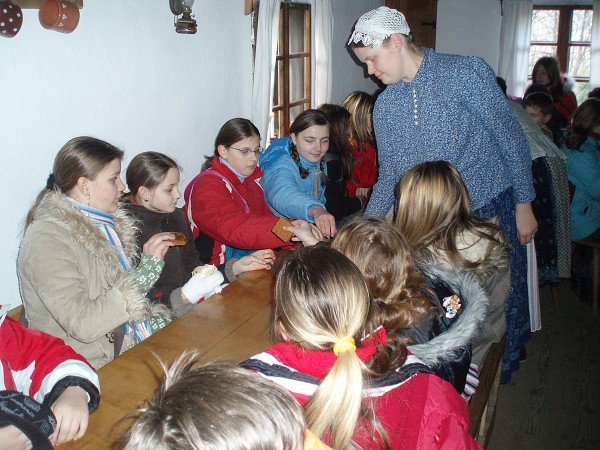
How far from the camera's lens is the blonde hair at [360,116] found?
409 cm

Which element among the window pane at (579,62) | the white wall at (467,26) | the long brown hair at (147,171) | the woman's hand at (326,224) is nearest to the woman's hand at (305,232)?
the woman's hand at (326,224)

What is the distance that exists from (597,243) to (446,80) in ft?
6.98

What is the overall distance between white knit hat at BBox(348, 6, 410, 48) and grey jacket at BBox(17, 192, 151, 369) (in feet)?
4.01

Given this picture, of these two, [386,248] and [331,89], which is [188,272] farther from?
[331,89]

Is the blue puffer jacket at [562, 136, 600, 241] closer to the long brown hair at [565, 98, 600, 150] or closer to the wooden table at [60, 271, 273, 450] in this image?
the long brown hair at [565, 98, 600, 150]

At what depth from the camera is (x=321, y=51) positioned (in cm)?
457

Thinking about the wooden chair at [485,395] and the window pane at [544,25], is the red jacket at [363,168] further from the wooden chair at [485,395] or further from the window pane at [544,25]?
the window pane at [544,25]

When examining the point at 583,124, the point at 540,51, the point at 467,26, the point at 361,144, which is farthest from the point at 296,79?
the point at 540,51

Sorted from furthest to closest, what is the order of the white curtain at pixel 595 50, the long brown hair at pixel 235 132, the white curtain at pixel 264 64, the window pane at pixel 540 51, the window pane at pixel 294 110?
the window pane at pixel 540 51
the white curtain at pixel 595 50
the window pane at pixel 294 110
the white curtain at pixel 264 64
the long brown hair at pixel 235 132

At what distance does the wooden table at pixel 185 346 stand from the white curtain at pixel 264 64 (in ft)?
5.90

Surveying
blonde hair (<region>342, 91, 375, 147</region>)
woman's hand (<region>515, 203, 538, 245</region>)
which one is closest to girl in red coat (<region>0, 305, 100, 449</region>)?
woman's hand (<region>515, 203, 538, 245</region>)

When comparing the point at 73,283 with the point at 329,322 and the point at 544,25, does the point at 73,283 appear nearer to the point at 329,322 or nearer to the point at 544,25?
the point at 329,322

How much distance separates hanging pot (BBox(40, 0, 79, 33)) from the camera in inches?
73.6

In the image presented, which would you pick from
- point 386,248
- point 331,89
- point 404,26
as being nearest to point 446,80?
point 404,26
